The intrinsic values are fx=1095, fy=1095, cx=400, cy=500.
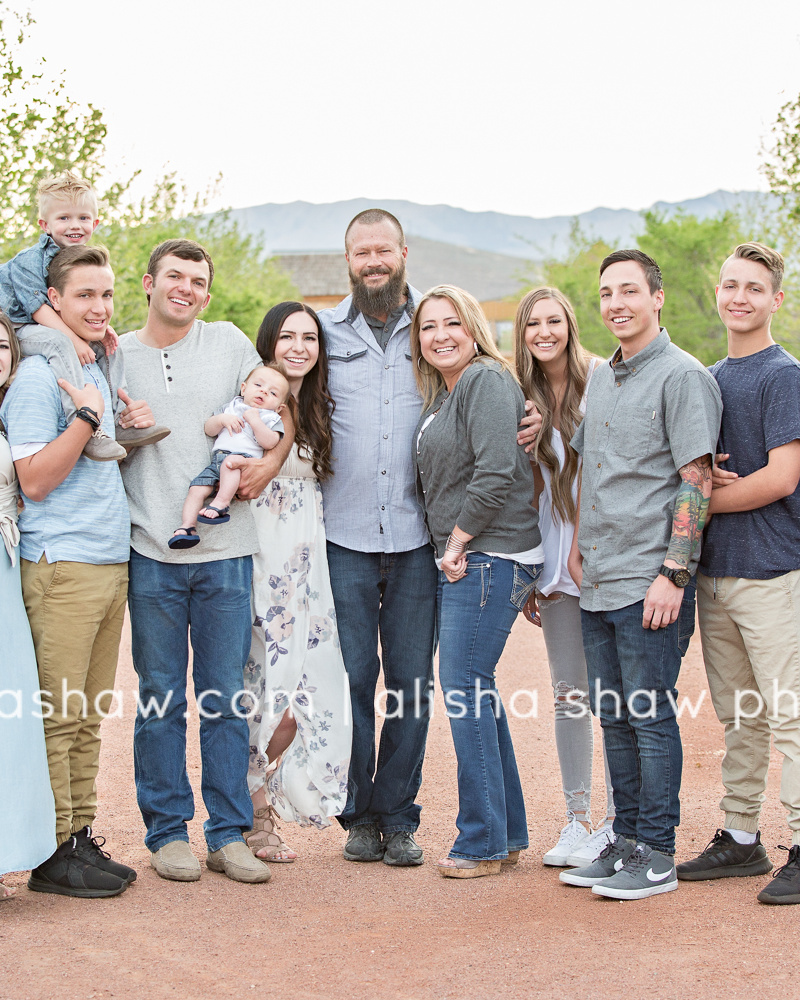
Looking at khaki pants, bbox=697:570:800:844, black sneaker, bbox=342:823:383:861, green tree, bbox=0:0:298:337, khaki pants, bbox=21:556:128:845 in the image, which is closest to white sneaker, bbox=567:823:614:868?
khaki pants, bbox=697:570:800:844

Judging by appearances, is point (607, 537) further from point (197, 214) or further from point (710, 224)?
point (710, 224)

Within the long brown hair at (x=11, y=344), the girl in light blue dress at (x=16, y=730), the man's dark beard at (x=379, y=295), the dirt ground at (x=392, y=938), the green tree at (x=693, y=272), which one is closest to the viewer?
the dirt ground at (x=392, y=938)

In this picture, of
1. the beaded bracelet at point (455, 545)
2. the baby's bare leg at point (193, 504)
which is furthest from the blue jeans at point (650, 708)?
the baby's bare leg at point (193, 504)

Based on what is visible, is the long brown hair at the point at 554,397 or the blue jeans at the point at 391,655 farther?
the blue jeans at the point at 391,655

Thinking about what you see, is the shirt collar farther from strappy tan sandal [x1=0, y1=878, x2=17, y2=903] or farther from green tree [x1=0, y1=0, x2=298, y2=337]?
green tree [x1=0, y1=0, x2=298, y2=337]

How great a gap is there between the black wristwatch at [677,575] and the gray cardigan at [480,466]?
2.21 ft

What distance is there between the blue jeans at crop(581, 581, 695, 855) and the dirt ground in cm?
32

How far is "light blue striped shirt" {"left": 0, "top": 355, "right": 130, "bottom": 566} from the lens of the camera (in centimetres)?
420

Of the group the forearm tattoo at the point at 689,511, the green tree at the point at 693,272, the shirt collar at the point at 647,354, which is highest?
the green tree at the point at 693,272

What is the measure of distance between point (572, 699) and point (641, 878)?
0.90m

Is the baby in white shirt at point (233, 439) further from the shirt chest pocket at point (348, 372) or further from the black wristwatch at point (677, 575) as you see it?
the black wristwatch at point (677, 575)

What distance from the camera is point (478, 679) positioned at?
14.9 ft

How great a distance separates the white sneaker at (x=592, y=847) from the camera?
470cm

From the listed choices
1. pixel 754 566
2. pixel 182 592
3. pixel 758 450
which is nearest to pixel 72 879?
pixel 182 592
